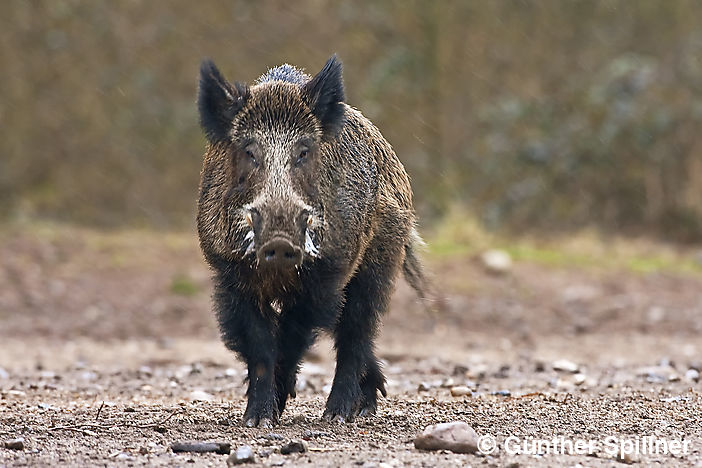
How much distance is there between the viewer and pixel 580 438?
5.11 metres

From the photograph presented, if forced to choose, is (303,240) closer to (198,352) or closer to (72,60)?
(198,352)

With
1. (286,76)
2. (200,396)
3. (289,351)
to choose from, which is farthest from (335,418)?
(286,76)

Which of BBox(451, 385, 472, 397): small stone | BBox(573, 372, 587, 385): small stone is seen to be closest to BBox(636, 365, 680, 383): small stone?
BBox(573, 372, 587, 385): small stone

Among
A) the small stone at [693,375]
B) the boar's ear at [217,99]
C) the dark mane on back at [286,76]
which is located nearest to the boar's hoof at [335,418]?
the boar's ear at [217,99]

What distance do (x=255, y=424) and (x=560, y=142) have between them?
15.5m

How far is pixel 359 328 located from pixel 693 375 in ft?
10.0

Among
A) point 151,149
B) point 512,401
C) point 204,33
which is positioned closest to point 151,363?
point 512,401

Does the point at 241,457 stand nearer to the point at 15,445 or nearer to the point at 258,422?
the point at 15,445

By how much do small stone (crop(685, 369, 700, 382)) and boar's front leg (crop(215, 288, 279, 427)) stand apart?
3585 mm

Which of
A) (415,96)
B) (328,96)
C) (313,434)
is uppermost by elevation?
(415,96)

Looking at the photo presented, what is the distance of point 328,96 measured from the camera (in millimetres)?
5914

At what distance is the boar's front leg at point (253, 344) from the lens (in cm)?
576

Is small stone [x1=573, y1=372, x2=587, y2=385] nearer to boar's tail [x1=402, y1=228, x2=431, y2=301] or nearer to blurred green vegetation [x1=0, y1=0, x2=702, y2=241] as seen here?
boar's tail [x1=402, y1=228, x2=431, y2=301]

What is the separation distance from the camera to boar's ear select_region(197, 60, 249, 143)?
5809 millimetres
